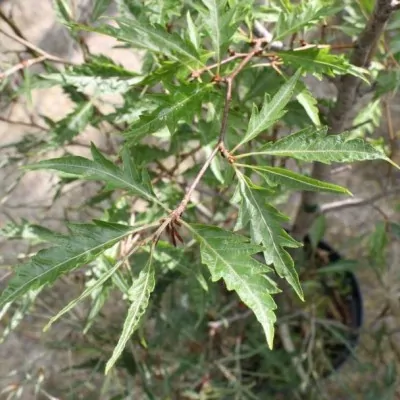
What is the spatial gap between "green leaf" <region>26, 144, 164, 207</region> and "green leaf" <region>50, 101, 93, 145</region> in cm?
23

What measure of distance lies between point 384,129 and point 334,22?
36 centimetres

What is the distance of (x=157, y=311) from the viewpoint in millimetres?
1051

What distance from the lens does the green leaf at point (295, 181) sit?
51 cm

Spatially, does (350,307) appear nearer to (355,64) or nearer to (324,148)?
(355,64)

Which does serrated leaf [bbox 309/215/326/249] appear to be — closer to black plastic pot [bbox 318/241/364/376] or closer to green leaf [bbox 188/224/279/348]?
black plastic pot [bbox 318/241/364/376]

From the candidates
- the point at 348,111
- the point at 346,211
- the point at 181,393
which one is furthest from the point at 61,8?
the point at 346,211

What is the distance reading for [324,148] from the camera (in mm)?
526

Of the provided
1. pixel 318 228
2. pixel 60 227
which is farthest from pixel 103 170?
pixel 60 227

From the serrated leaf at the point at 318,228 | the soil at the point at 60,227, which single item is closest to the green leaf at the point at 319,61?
the serrated leaf at the point at 318,228

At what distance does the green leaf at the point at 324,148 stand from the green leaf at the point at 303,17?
0.48 ft

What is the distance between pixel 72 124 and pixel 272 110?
1.13ft

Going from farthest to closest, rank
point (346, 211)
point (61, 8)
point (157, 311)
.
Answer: point (346, 211) < point (157, 311) < point (61, 8)

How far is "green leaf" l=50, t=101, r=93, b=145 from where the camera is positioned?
799 mm

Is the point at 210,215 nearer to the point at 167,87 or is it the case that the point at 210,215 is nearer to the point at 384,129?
the point at 167,87
